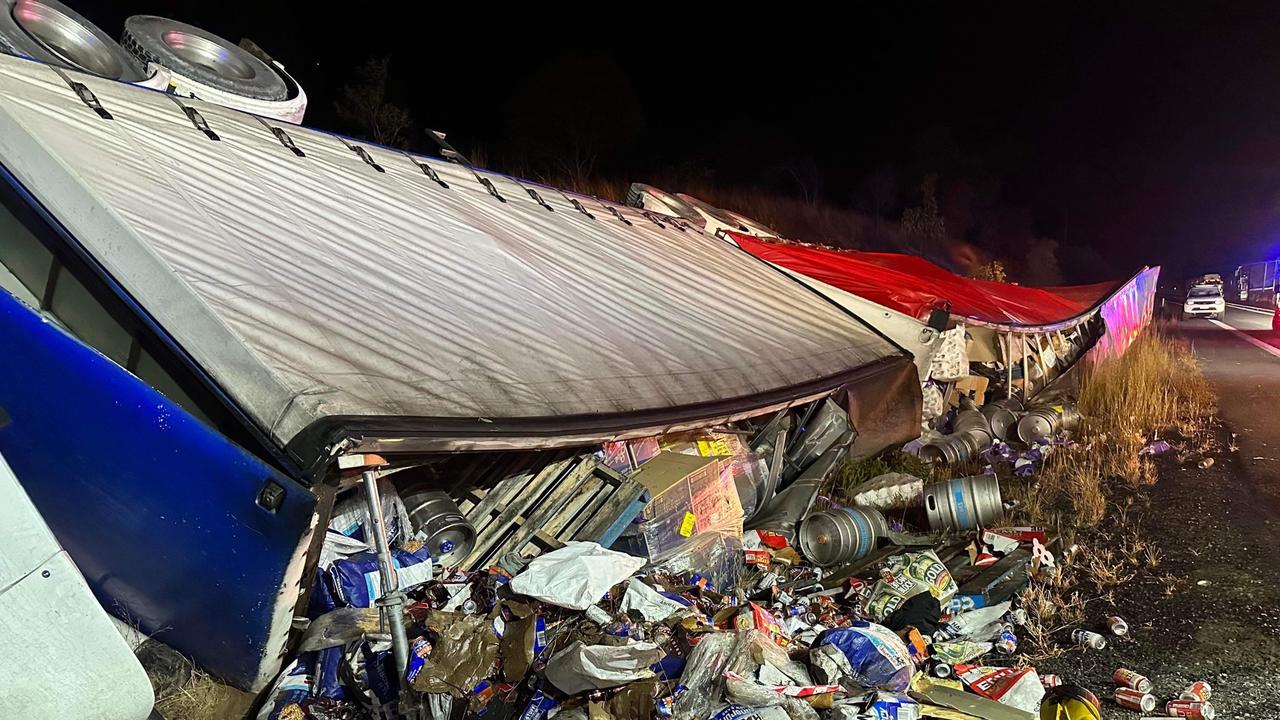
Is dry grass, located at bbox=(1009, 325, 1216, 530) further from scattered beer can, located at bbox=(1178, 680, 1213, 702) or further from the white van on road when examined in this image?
the white van on road

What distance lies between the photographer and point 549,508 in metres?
3.94

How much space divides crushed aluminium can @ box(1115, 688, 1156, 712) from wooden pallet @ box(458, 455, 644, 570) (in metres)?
2.04

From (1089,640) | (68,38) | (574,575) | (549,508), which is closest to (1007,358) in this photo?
(1089,640)

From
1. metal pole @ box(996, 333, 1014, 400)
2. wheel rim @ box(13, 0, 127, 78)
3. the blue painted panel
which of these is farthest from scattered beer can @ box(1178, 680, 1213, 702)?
wheel rim @ box(13, 0, 127, 78)

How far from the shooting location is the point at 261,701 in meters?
2.90

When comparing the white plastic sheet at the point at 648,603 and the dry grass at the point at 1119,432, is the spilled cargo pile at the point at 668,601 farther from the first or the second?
the dry grass at the point at 1119,432

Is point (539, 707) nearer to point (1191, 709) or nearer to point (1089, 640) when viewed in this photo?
point (1191, 709)

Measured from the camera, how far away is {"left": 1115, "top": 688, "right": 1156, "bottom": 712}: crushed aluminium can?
10.5 feet

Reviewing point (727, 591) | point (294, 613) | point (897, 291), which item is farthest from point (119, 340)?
point (897, 291)

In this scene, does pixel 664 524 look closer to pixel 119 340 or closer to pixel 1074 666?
pixel 1074 666

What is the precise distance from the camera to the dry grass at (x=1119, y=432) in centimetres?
555

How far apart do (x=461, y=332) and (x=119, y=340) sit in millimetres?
1317

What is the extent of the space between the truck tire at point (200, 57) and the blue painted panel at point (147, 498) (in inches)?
129

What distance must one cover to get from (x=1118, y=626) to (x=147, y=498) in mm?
4000
